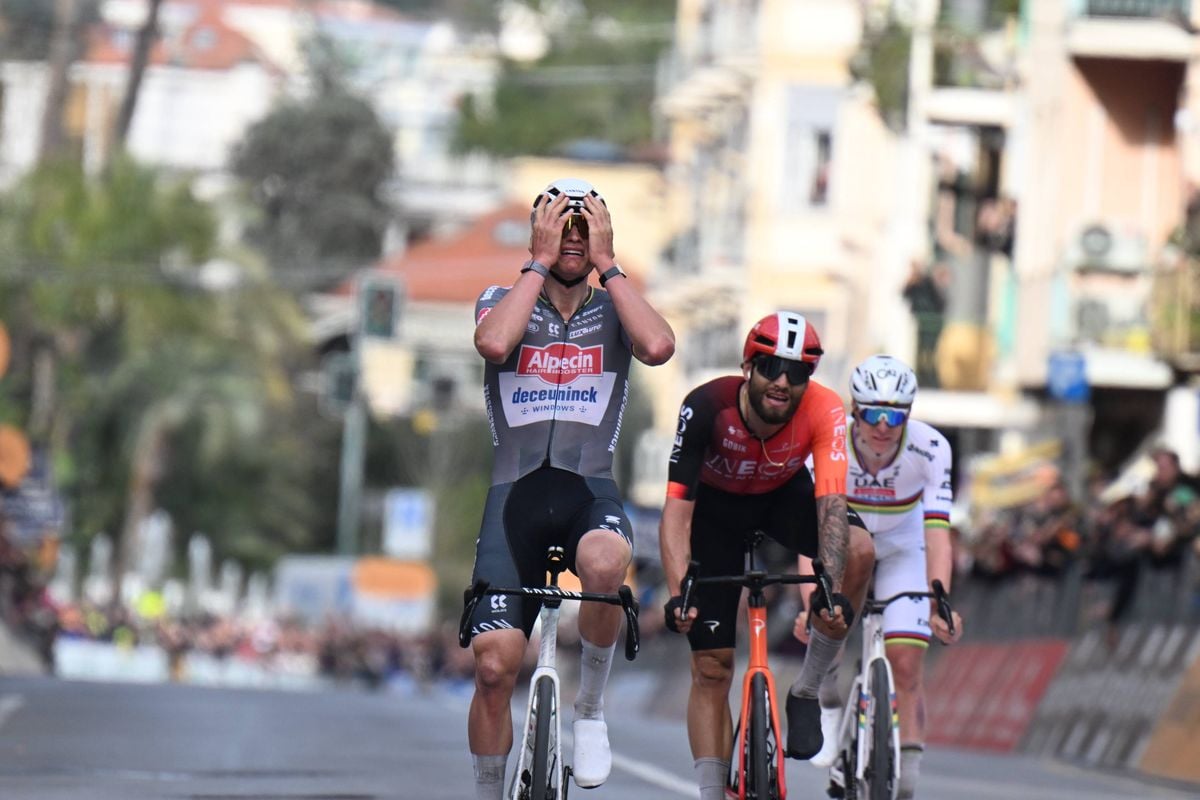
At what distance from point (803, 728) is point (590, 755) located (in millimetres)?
1461

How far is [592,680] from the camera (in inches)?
425

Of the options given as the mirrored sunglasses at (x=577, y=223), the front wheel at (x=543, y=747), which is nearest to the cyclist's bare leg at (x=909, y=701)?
the front wheel at (x=543, y=747)

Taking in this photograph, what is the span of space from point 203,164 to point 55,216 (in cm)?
7337

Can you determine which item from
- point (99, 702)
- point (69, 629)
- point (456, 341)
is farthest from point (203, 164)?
point (99, 702)

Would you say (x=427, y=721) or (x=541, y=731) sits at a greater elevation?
(x=541, y=731)

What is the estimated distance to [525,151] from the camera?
118 m

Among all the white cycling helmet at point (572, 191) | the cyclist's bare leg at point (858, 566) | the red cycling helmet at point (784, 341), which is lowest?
the cyclist's bare leg at point (858, 566)

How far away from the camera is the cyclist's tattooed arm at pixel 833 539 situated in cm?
1124

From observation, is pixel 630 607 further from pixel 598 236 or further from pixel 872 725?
pixel 872 725

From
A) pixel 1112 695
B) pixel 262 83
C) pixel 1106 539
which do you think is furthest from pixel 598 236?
pixel 262 83

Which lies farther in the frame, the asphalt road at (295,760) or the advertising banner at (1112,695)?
the advertising banner at (1112,695)

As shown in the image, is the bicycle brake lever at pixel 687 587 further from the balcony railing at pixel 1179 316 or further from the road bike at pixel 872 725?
the balcony railing at pixel 1179 316

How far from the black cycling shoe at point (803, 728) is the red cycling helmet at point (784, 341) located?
1569mm

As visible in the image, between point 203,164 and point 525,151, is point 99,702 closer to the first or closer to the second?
point 525,151
